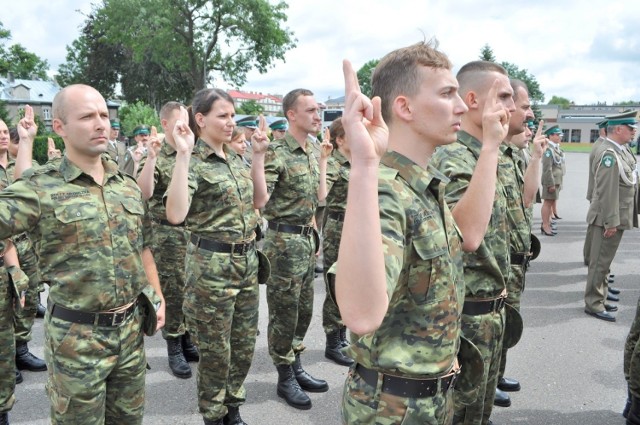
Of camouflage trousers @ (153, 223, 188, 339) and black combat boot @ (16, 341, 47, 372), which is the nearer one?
black combat boot @ (16, 341, 47, 372)

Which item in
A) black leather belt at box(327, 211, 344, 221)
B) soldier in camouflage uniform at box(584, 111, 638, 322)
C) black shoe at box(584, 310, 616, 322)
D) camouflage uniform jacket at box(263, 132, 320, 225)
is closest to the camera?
camouflage uniform jacket at box(263, 132, 320, 225)

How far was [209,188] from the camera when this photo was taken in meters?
3.24

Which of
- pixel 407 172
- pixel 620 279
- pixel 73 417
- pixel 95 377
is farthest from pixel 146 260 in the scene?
pixel 620 279

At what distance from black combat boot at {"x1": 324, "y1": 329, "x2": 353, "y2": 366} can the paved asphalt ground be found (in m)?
0.08

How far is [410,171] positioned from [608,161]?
5.10m

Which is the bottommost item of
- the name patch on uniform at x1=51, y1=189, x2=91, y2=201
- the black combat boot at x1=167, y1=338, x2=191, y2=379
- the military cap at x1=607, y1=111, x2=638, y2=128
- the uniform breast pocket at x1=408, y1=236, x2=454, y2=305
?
the black combat boot at x1=167, y1=338, x2=191, y2=379

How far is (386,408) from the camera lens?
1.63 m

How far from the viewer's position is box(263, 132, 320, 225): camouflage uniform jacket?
399 cm

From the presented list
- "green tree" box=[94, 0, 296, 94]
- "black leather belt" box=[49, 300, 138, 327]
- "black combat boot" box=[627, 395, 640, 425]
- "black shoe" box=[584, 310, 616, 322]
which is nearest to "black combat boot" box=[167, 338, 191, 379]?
"black leather belt" box=[49, 300, 138, 327]

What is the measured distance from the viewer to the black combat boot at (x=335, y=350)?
4.48m

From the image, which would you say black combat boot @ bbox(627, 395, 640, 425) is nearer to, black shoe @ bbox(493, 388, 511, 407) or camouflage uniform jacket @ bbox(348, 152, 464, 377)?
black shoe @ bbox(493, 388, 511, 407)

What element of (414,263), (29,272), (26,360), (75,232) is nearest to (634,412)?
(414,263)

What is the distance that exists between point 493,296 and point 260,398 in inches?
82.6

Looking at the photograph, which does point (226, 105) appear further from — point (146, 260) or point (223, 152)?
point (146, 260)
